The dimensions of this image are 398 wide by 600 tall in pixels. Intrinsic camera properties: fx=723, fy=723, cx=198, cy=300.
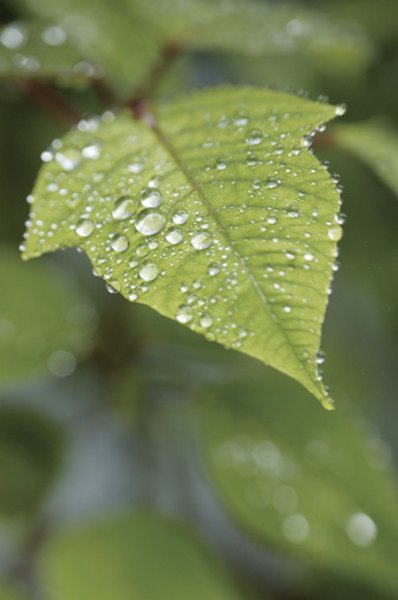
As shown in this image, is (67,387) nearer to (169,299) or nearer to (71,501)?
(71,501)

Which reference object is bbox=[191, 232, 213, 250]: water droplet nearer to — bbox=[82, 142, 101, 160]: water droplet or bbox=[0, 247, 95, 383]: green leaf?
bbox=[82, 142, 101, 160]: water droplet

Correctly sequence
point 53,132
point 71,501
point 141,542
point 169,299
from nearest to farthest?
point 169,299 → point 141,542 → point 53,132 → point 71,501

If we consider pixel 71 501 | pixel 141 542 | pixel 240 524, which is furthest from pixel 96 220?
pixel 71 501

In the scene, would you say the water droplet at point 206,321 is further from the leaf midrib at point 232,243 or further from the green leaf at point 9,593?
the green leaf at point 9,593

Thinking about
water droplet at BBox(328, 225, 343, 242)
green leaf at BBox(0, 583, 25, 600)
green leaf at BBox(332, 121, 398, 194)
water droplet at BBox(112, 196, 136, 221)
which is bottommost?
green leaf at BBox(0, 583, 25, 600)

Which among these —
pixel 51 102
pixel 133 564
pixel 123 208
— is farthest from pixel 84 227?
pixel 133 564

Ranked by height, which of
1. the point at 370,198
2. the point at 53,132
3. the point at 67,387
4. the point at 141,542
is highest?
the point at 370,198

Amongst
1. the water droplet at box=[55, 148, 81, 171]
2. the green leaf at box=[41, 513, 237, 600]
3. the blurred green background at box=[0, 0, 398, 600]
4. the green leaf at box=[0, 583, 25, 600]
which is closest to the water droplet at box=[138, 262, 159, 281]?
the water droplet at box=[55, 148, 81, 171]

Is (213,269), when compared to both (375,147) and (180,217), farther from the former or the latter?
(375,147)
